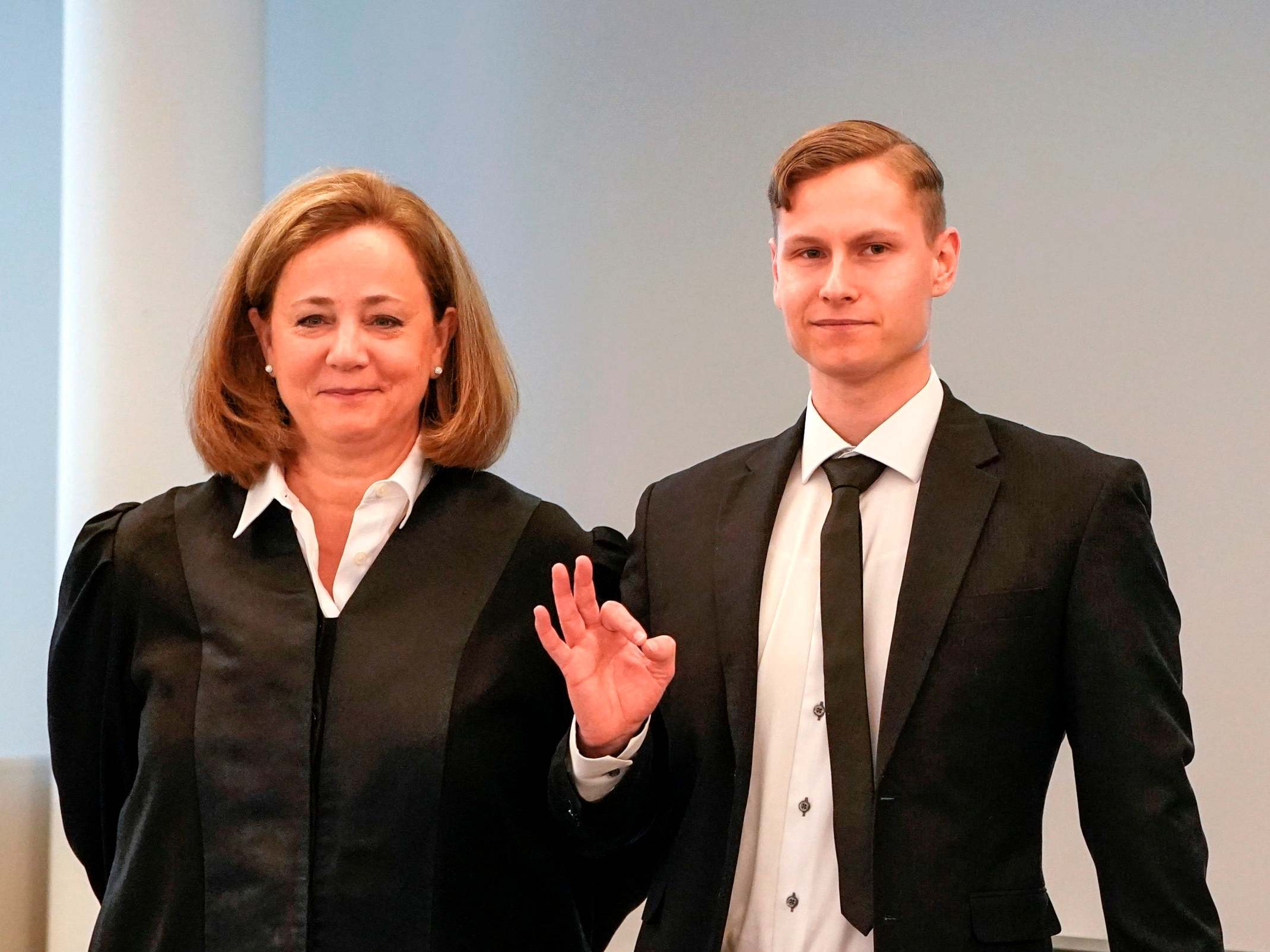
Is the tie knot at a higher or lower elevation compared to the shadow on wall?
higher

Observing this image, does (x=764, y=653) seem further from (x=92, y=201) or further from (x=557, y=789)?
(x=92, y=201)

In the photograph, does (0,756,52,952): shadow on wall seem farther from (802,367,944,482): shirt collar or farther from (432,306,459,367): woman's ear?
(802,367,944,482): shirt collar

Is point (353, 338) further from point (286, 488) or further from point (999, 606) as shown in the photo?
point (999, 606)

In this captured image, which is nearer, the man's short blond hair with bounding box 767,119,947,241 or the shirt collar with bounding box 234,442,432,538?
the man's short blond hair with bounding box 767,119,947,241

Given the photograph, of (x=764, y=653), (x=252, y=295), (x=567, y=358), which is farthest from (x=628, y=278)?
(x=764, y=653)

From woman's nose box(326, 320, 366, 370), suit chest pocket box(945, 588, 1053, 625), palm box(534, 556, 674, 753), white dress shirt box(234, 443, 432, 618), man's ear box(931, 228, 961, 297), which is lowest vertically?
palm box(534, 556, 674, 753)

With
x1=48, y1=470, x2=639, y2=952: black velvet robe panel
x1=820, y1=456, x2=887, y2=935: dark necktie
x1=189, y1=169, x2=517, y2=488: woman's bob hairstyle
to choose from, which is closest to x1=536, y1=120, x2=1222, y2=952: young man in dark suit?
x1=820, y1=456, x2=887, y2=935: dark necktie

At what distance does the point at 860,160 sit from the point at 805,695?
0.75 m

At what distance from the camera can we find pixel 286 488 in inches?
93.7

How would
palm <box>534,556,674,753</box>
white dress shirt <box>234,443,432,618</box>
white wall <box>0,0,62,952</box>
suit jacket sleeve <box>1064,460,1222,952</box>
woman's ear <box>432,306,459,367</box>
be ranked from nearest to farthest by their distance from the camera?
suit jacket sleeve <box>1064,460,1222,952</box>, palm <box>534,556,674,753</box>, white dress shirt <box>234,443,432,618</box>, woman's ear <box>432,306,459,367</box>, white wall <box>0,0,62,952</box>

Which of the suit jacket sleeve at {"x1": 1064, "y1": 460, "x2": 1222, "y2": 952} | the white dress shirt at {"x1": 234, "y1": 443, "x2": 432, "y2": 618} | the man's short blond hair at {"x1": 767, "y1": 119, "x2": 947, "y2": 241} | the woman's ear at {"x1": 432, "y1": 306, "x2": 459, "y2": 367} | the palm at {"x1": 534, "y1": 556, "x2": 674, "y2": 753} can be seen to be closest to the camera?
the suit jacket sleeve at {"x1": 1064, "y1": 460, "x2": 1222, "y2": 952}

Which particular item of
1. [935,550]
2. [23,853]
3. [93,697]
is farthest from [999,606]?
[23,853]

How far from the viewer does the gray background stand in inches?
144

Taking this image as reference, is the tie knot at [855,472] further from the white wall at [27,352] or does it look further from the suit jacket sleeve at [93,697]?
the white wall at [27,352]
